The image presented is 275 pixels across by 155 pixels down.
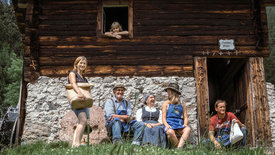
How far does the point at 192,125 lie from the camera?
7.88 metres

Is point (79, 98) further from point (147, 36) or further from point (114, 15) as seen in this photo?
point (114, 15)

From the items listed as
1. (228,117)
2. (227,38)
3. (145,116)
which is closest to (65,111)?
(145,116)

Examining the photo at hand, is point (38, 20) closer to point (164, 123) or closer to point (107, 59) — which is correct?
point (107, 59)

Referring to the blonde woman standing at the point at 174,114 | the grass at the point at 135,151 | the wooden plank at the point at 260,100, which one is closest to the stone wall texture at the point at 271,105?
the wooden plank at the point at 260,100

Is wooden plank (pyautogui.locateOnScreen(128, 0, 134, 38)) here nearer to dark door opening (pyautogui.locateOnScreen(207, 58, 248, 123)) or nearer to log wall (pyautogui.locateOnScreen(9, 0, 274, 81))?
log wall (pyautogui.locateOnScreen(9, 0, 274, 81))

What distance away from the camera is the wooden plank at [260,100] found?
7891mm

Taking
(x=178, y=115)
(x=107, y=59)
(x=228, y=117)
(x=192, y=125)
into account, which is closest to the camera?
(x=228, y=117)

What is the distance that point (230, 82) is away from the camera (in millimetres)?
11320

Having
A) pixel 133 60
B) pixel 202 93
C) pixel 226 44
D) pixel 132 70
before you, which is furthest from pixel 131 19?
pixel 202 93

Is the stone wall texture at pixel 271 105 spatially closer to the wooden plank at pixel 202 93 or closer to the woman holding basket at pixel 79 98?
the wooden plank at pixel 202 93

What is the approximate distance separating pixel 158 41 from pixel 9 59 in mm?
18023

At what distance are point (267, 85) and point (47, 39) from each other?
20.0 feet

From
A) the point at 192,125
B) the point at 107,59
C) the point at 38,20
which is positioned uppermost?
the point at 38,20

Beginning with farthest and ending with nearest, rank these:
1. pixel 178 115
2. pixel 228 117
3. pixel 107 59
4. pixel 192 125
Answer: pixel 107 59 → pixel 192 125 → pixel 178 115 → pixel 228 117
